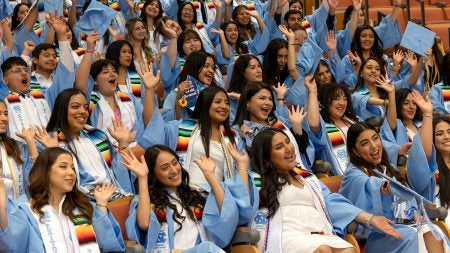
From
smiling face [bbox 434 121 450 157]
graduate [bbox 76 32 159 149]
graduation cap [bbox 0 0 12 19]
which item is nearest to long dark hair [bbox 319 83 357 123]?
smiling face [bbox 434 121 450 157]

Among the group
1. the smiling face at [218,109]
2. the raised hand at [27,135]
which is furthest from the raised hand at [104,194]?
the smiling face at [218,109]

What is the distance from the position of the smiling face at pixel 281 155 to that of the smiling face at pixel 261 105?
2.26 feet

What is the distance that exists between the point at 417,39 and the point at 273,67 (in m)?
1.01

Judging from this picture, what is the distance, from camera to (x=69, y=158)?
4.30m

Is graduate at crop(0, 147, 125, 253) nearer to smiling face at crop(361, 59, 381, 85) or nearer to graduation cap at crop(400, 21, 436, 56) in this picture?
smiling face at crop(361, 59, 381, 85)

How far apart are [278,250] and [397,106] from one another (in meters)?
2.02

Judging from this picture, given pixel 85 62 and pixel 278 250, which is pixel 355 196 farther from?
pixel 85 62

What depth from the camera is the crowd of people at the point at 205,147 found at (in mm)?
4375

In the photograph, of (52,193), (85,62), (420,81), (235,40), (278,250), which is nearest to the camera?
(52,193)

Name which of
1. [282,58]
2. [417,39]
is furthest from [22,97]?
[417,39]

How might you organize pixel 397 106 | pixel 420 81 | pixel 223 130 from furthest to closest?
pixel 420 81 → pixel 397 106 → pixel 223 130

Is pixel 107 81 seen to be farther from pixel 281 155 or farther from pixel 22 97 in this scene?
pixel 281 155

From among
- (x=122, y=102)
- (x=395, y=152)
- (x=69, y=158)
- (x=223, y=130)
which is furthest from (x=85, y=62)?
(x=395, y=152)

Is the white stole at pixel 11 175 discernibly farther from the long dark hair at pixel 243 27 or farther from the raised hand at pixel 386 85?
the long dark hair at pixel 243 27
